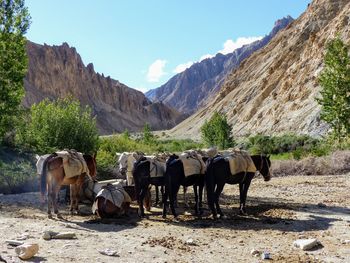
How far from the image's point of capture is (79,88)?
129375mm

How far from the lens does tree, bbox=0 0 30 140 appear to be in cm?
1852

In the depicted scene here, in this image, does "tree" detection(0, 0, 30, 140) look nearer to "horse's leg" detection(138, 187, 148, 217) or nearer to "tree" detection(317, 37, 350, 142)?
"horse's leg" detection(138, 187, 148, 217)

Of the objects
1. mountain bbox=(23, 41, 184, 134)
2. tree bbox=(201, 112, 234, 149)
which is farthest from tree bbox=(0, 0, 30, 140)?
mountain bbox=(23, 41, 184, 134)

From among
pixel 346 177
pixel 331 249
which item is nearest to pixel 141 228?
pixel 331 249

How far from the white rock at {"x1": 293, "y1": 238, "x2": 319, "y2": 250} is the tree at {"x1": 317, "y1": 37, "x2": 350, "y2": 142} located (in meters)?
20.1

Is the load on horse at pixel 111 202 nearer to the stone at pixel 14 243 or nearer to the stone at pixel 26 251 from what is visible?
the stone at pixel 14 243

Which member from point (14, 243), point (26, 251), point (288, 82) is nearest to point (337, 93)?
point (14, 243)

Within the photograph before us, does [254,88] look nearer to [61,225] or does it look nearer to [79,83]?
[79,83]

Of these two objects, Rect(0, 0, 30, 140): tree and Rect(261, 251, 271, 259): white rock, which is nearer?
Rect(261, 251, 271, 259): white rock

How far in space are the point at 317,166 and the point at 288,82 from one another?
142 ft

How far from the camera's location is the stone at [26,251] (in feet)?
24.1

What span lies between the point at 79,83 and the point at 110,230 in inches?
4896

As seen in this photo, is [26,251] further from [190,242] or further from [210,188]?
[210,188]

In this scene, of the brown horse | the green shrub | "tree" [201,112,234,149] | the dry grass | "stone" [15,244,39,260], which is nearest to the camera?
"stone" [15,244,39,260]
